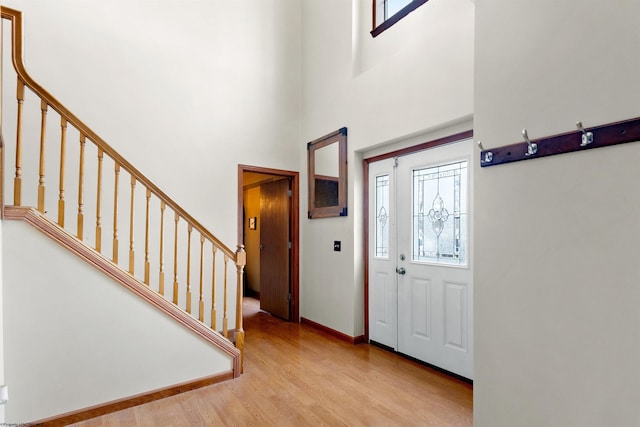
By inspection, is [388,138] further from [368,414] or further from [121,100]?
[121,100]

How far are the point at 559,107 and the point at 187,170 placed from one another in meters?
3.57

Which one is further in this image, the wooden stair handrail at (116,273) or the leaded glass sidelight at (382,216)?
the leaded glass sidelight at (382,216)

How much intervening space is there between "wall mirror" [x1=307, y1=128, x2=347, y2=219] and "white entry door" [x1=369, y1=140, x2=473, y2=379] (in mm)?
382

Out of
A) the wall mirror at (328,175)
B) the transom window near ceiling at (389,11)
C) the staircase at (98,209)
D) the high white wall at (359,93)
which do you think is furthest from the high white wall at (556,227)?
the wall mirror at (328,175)

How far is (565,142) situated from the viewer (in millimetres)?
1539

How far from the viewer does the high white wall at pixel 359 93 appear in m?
2.94

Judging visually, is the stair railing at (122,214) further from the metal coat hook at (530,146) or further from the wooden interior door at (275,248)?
the metal coat hook at (530,146)

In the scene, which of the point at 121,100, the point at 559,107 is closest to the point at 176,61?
the point at 121,100

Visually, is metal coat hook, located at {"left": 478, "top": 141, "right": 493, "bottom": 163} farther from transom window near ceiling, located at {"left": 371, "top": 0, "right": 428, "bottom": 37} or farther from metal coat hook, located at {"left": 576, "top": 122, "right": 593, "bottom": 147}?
transom window near ceiling, located at {"left": 371, "top": 0, "right": 428, "bottom": 37}

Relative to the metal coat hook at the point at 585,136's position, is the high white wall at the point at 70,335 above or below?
below

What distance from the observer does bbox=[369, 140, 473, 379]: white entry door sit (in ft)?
9.78

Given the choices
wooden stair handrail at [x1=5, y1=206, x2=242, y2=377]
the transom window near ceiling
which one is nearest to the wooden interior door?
wooden stair handrail at [x1=5, y1=206, x2=242, y2=377]

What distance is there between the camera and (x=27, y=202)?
320cm

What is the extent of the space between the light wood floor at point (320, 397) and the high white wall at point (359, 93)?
756 millimetres
